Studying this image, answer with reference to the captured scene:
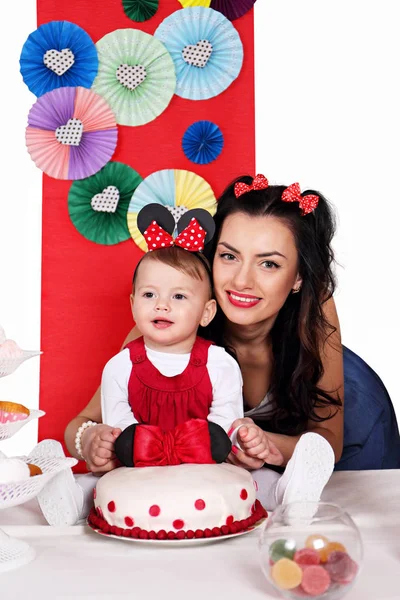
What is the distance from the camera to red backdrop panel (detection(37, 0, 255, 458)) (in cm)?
326

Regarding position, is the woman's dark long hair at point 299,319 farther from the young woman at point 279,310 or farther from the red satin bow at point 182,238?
the red satin bow at point 182,238

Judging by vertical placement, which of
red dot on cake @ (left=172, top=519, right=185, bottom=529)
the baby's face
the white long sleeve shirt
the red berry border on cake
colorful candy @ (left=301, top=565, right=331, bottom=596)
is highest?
the baby's face

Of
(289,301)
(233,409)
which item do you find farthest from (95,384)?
(233,409)

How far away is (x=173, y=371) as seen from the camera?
2207mm

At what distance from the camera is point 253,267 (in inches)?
98.0

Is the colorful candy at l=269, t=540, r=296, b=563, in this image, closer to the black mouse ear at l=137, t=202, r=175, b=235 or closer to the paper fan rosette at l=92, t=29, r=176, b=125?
the black mouse ear at l=137, t=202, r=175, b=235

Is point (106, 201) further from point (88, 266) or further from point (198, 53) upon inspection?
point (198, 53)

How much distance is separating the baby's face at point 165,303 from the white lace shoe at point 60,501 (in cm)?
43

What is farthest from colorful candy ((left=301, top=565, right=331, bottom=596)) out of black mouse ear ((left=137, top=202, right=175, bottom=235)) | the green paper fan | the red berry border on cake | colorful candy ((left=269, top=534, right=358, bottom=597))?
the green paper fan

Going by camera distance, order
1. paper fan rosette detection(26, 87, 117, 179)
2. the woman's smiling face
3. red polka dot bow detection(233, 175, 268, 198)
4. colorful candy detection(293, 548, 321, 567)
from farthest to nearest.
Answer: paper fan rosette detection(26, 87, 117, 179) < red polka dot bow detection(233, 175, 268, 198) < the woman's smiling face < colorful candy detection(293, 548, 321, 567)

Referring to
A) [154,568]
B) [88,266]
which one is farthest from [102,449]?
[88,266]

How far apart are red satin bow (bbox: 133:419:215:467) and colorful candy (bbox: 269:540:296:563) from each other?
534 mm

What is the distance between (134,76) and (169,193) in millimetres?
493

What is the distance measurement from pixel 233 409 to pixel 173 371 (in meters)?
0.19
